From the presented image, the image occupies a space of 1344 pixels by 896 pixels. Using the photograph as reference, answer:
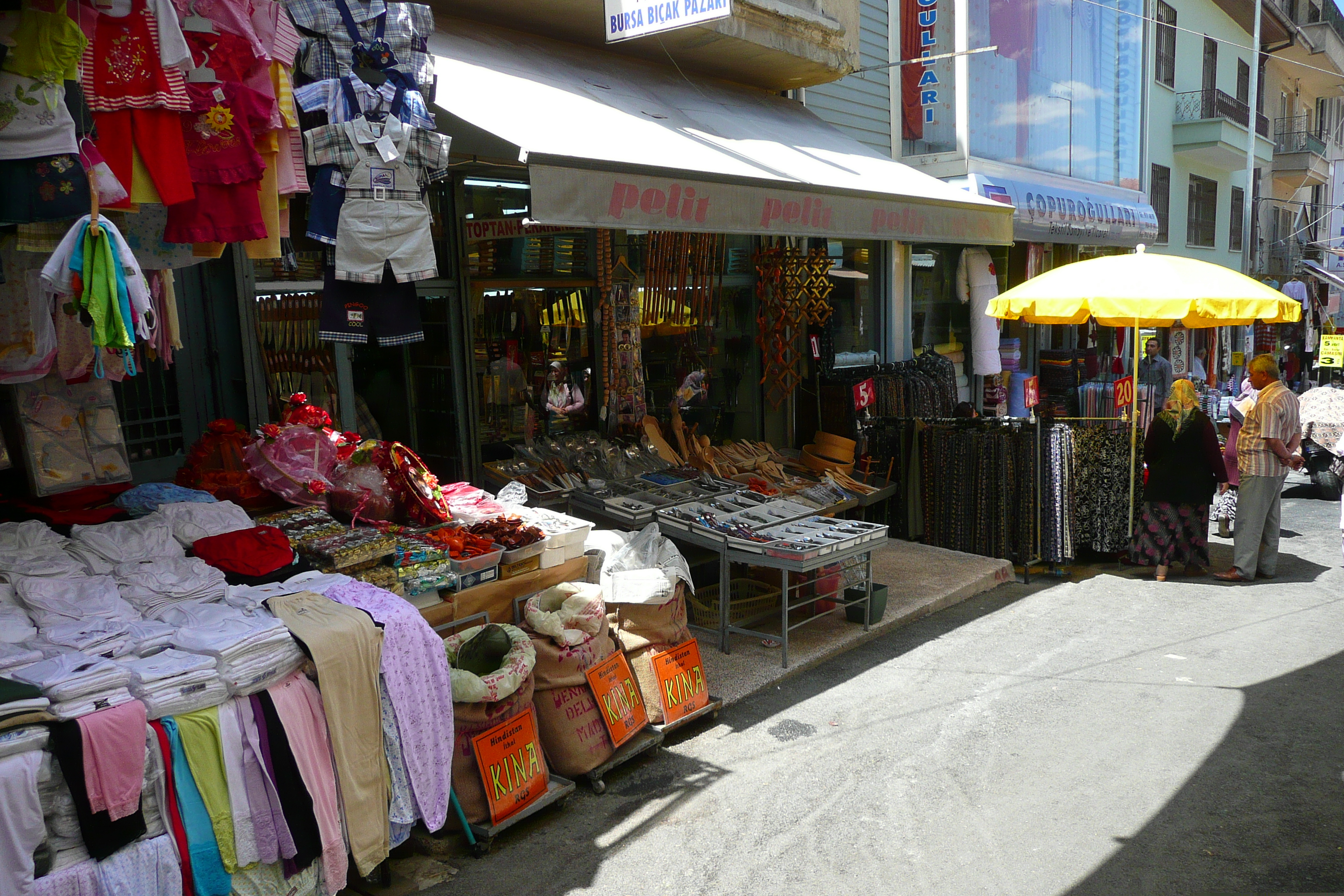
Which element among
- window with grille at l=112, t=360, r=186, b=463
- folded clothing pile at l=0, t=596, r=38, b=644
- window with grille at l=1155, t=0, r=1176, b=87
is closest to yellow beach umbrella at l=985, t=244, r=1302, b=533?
window with grille at l=112, t=360, r=186, b=463

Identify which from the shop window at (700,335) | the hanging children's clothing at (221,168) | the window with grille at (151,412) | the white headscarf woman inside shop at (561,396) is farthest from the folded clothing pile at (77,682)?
the shop window at (700,335)

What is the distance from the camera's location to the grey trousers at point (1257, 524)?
7855 mm

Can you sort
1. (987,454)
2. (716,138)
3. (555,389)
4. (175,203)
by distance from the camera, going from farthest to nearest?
(987,454) → (555,389) → (716,138) → (175,203)

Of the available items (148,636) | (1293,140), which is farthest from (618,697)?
(1293,140)

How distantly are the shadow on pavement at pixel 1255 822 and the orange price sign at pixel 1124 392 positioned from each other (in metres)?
3.74

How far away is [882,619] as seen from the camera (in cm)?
696

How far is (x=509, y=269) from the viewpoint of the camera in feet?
24.1

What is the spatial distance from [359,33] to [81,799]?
154 inches

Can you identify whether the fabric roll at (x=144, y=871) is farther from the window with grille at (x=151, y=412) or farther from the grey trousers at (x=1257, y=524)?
the grey trousers at (x=1257, y=524)

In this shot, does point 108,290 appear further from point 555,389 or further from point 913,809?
point 555,389

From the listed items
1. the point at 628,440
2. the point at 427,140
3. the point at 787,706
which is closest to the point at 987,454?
the point at 628,440

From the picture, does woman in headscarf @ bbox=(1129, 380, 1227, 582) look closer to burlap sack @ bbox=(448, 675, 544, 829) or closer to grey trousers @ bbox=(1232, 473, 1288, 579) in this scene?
grey trousers @ bbox=(1232, 473, 1288, 579)

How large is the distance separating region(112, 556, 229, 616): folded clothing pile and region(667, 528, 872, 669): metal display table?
3.06m

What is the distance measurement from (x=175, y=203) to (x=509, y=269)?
11.3 feet
